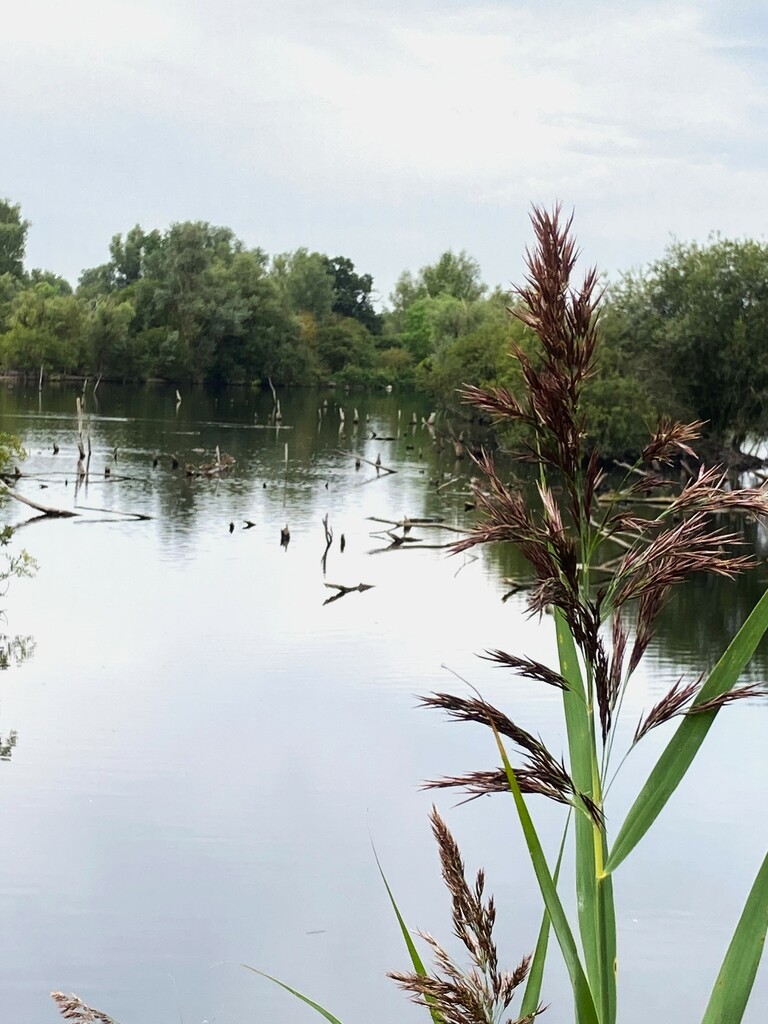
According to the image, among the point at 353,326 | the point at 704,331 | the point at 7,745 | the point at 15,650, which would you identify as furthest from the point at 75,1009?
the point at 353,326

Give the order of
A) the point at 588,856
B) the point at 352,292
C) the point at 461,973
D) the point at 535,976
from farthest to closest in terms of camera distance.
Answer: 1. the point at 352,292
2. the point at 535,976
3. the point at 588,856
4. the point at 461,973

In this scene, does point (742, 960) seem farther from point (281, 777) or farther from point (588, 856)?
point (281, 777)

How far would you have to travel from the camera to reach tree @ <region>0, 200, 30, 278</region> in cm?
12381

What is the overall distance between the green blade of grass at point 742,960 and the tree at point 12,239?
414 ft

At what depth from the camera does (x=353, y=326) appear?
371ft

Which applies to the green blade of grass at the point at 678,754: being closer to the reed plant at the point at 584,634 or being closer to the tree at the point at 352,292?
the reed plant at the point at 584,634

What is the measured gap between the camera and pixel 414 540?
30297 millimetres

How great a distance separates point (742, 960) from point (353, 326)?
11250 cm

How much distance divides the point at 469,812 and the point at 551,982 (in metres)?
4.37

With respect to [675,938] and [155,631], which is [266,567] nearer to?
[155,631]

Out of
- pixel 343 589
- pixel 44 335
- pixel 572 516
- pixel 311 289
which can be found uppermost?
pixel 311 289

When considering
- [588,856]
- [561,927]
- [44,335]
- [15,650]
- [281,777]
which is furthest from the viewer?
[44,335]

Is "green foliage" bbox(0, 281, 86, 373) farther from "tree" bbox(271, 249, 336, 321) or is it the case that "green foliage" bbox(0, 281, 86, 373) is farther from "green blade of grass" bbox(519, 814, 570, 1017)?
"green blade of grass" bbox(519, 814, 570, 1017)

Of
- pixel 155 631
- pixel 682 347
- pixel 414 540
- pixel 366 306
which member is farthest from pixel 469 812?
pixel 366 306
